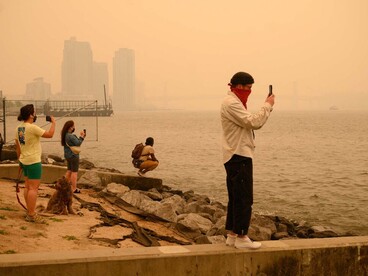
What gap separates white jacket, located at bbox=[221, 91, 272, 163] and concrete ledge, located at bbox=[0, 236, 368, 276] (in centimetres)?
113

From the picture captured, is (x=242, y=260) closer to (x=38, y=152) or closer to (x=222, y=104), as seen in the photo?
(x=222, y=104)

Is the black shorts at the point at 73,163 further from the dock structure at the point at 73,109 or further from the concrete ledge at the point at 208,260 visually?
the dock structure at the point at 73,109

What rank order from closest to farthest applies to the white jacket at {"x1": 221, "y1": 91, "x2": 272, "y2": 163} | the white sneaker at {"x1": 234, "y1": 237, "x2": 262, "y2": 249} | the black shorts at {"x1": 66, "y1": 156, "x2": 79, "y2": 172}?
the white jacket at {"x1": 221, "y1": 91, "x2": 272, "y2": 163}, the white sneaker at {"x1": 234, "y1": 237, "x2": 262, "y2": 249}, the black shorts at {"x1": 66, "y1": 156, "x2": 79, "y2": 172}

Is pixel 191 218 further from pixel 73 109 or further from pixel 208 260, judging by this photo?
pixel 73 109

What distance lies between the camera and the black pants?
18.1 feet

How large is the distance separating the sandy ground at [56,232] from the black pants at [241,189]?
2748mm

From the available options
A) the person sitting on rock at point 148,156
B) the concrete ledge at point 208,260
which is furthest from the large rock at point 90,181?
the concrete ledge at point 208,260

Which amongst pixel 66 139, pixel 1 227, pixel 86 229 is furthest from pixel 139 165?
pixel 1 227

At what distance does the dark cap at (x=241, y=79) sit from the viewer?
5688mm

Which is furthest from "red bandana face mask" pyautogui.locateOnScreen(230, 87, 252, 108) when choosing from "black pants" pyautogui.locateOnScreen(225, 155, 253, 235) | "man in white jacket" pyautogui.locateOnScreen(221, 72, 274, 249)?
"black pants" pyautogui.locateOnScreen(225, 155, 253, 235)

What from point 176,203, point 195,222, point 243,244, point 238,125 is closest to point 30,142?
point 238,125

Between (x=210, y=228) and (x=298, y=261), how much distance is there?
17.3 ft

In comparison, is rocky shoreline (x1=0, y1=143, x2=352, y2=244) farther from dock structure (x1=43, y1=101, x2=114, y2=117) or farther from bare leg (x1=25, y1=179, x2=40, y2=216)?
dock structure (x1=43, y1=101, x2=114, y2=117)

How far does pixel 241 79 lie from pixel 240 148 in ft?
2.63
